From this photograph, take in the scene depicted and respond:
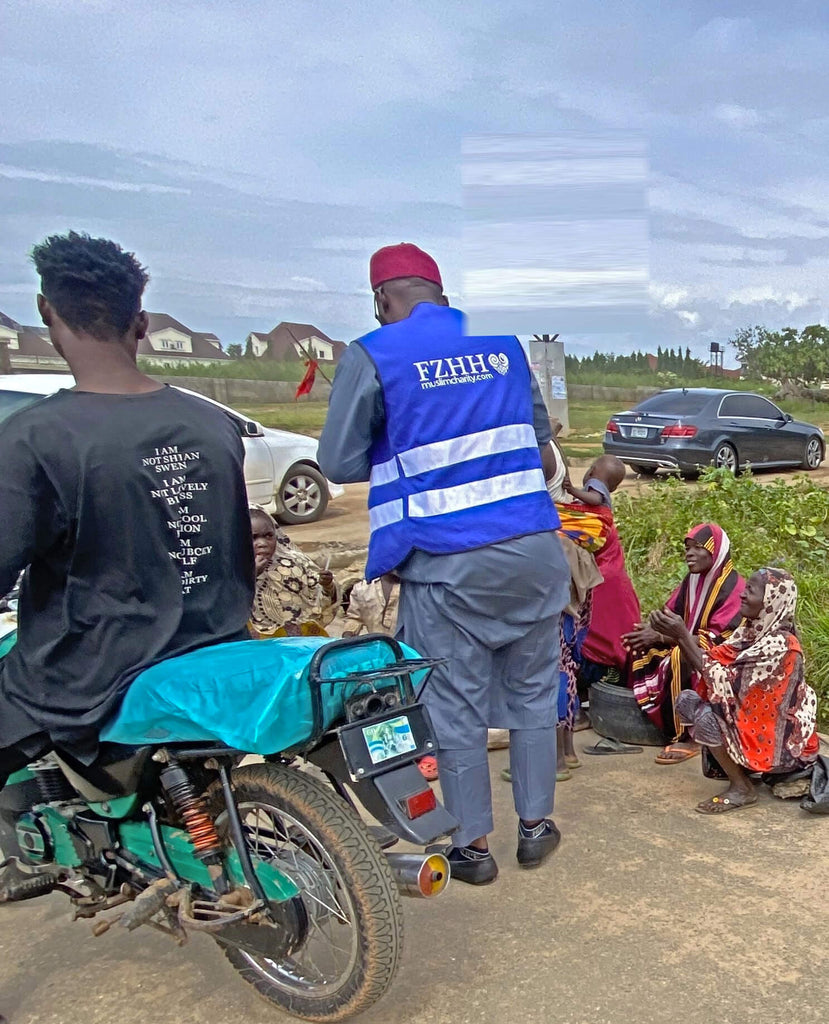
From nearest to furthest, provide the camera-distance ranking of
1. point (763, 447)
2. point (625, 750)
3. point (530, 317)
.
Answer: point (530, 317)
point (625, 750)
point (763, 447)

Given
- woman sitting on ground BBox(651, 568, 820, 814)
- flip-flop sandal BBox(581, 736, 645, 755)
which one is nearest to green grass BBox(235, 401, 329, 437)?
flip-flop sandal BBox(581, 736, 645, 755)

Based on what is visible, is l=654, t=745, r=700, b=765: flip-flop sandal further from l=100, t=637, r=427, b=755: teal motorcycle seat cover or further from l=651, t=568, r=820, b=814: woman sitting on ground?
l=100, t=637, r=427, b=755: teal motorcycle seat cover

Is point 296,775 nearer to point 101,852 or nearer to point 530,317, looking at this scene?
point 101,852

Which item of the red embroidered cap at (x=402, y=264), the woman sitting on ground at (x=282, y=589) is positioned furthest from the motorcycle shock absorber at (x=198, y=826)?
the woman sitting on ground at (x=282, y=589)

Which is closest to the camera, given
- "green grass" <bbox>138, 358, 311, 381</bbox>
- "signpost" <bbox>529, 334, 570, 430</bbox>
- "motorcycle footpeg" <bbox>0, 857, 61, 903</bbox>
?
"motorcycle footpeg" <bbox>0, 857, 61, 903</bbox>

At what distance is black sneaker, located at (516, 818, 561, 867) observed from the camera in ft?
10.6

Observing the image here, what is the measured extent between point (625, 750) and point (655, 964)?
1.69 meters

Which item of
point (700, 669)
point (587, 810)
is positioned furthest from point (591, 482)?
point (587, 810)

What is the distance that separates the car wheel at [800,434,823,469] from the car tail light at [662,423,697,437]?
239 centimetres

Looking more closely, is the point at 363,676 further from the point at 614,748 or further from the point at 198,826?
the point at 614,748

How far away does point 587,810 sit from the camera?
12.1ft

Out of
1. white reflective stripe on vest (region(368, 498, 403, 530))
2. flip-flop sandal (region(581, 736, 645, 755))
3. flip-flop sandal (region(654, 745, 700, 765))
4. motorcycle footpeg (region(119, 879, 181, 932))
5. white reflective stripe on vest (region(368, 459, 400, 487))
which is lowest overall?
flip-flop sandal (region(581, 736, 645, 755))

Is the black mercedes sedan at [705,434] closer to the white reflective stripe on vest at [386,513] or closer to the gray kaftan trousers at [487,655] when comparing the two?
the gray kaftan trousers at [487,655]

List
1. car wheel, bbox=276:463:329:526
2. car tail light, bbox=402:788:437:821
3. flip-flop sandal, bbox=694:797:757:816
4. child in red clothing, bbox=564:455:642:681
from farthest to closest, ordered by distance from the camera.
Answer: car wheel, bbox=276:463:329:526 → child in red clothing, bbox=564:455:642:681 → flip-flop sandal, bbox=694:797:757:816 → car tail light, bbox=402:788:437:821
